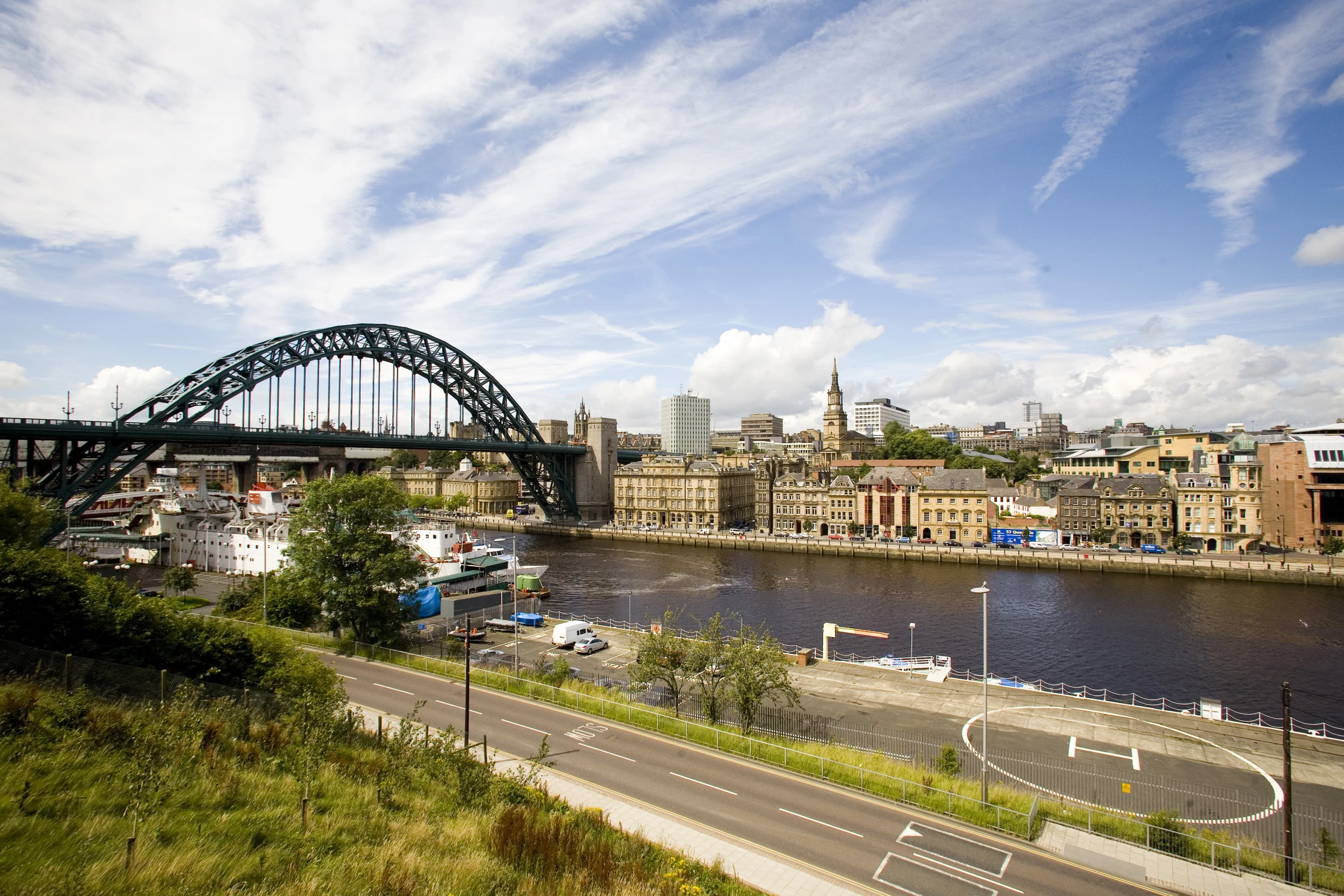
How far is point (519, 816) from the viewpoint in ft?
39.6

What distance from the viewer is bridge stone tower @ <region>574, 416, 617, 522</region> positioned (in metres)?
110

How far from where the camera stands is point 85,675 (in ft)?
44.1

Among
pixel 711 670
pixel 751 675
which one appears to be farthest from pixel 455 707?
pixel 751 675

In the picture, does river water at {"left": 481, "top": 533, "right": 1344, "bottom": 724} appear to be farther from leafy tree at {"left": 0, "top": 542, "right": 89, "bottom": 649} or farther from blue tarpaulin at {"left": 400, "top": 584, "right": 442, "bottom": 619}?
leafy tree at {"left": 0, "top": 542, "right": 89, "bottom": 649}

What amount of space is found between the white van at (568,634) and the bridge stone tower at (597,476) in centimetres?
7532

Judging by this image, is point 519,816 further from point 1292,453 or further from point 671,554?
point 1292,453

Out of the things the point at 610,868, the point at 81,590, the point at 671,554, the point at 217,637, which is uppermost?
the point at 81,590

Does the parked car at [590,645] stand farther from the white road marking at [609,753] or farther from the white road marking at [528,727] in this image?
the white road marking at [609,753]

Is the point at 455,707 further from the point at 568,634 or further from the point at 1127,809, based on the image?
the point at 1127,809

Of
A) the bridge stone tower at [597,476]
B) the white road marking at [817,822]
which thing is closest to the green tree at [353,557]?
the white road marking at [817,822]

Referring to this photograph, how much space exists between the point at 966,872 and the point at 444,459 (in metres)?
164

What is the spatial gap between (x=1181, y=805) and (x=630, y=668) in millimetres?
15975

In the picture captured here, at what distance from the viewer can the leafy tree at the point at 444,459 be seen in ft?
516

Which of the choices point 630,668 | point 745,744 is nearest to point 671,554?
point 630,668
